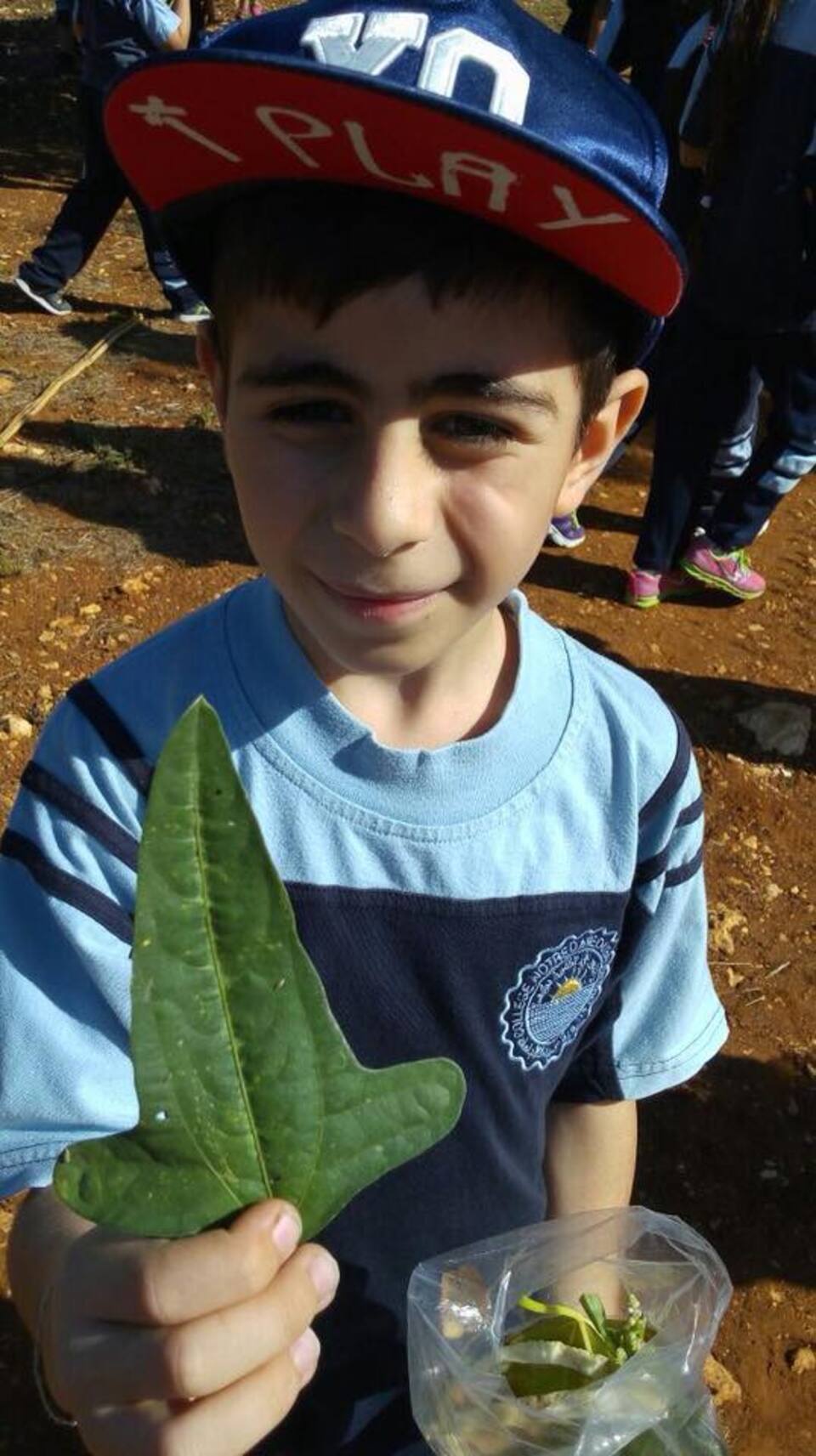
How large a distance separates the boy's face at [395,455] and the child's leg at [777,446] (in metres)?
3.03

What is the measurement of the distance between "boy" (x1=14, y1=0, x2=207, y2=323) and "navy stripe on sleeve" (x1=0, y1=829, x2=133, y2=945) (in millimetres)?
4943

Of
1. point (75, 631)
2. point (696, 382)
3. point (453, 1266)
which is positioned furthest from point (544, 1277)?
point (696, 382)

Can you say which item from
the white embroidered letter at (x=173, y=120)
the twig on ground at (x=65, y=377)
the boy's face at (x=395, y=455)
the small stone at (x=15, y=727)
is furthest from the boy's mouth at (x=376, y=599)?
the twig on ground at (x=65, y=377)

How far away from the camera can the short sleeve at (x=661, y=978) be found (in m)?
1.48

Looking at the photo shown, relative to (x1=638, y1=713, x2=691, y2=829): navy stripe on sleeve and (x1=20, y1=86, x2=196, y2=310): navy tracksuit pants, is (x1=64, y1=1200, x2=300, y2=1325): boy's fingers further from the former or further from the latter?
(x1=20, y1=86, x2=196, y2=310): navy tracksuit pants

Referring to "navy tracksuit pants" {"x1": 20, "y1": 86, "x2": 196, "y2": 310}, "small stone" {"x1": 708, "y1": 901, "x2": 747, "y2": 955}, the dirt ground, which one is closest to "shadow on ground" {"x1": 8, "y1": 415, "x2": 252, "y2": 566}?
the dirt ground

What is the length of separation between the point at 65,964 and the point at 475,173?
0.73 meters

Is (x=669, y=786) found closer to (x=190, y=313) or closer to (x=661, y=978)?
(x=661, y=978)

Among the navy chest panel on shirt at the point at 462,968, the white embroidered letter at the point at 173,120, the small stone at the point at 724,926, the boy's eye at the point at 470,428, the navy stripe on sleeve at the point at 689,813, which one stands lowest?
the small stone at the point at 724,926

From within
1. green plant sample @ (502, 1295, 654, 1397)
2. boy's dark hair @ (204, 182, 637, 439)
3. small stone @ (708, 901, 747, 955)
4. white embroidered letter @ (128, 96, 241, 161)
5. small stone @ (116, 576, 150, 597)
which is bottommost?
small stone @ (116, 576, 150, 597)

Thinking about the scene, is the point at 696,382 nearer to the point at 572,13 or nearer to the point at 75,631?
the point at 75,631

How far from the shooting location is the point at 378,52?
1016 mm

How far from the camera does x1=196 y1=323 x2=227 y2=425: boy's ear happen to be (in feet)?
4.24

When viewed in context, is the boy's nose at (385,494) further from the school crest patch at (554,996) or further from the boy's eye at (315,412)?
the school crest patch at (554,996)
